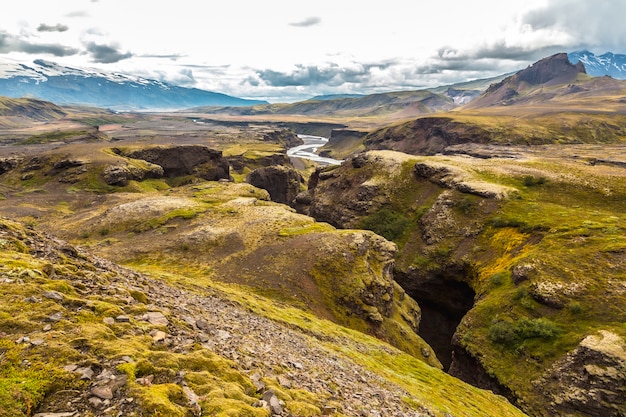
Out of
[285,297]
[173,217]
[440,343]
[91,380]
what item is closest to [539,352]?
[440,343]

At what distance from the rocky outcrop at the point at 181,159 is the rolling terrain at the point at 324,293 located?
2855 cm

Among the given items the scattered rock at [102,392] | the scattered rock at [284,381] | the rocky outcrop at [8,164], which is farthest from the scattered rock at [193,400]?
the rocky outcrop at [8,164]

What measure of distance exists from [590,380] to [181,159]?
173510 mm

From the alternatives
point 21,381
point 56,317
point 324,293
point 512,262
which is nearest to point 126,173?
point 324,293

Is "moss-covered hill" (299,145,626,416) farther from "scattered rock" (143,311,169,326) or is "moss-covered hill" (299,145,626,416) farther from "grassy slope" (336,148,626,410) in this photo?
"scattered rock" (143,311,169,326)

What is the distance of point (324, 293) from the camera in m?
53.1

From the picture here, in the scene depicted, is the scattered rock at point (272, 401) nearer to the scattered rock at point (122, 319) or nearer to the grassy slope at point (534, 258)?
the scattered rock at point (122, 319)

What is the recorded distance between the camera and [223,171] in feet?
605

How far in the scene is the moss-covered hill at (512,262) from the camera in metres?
46.5

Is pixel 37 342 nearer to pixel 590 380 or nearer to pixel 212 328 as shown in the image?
pixel 212 328

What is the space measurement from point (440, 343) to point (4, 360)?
270 feet

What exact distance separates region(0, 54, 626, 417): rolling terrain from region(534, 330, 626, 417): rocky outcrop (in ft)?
0.68

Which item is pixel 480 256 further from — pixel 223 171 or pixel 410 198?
pixel 223 171

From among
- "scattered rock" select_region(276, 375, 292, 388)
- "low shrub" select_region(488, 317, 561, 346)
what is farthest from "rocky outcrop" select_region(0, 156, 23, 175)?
"low shrub" select_region(488, 317, 561, 346)
